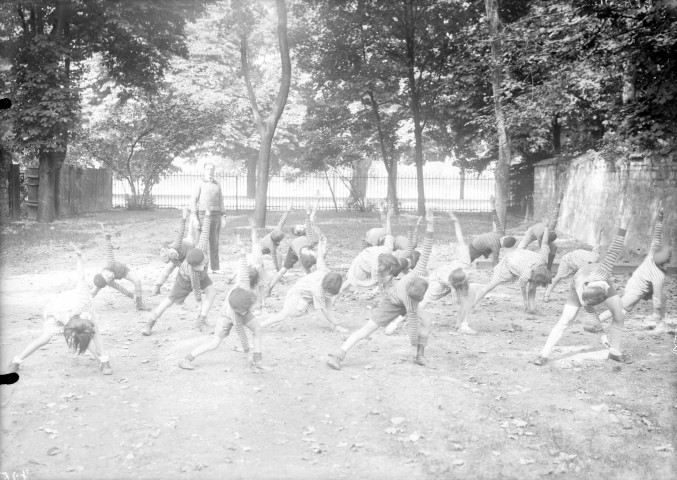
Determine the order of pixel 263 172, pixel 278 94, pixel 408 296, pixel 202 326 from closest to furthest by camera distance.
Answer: pixel 408 296 → pixel 202 326 → pixel 278 94 → pixel 263 172

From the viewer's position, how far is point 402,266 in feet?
29.4

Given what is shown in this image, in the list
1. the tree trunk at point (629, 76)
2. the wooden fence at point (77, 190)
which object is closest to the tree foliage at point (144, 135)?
the wooden fence at point (77, 190)

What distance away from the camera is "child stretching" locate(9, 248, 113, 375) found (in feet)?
21.8

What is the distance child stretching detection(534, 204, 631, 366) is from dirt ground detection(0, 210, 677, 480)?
221mm

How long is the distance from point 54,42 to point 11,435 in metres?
18.6

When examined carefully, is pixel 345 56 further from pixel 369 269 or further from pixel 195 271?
pixel 195 271

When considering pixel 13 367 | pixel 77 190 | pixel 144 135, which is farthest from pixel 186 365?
pixel 144 135

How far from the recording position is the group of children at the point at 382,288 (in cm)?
703

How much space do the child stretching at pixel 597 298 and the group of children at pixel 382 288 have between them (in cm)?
1

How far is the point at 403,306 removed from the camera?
730 cm

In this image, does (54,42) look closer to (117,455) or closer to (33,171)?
(33,171)

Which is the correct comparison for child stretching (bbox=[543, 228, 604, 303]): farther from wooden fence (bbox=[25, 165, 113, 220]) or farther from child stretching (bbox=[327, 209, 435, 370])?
wooden fence (bbox=[25, 165, 113, 220])

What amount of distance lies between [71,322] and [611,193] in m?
15.4

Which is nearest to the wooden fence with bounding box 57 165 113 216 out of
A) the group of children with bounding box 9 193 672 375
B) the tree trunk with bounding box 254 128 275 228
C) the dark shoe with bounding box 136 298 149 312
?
the tree trunk with bounding box 254 128 275 228
